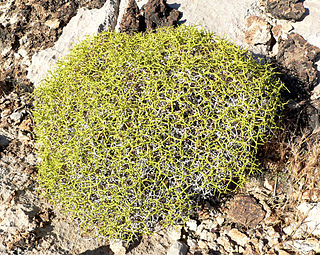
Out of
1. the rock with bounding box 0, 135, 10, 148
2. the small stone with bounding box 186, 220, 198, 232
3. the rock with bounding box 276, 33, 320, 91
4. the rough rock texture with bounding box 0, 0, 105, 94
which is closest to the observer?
the small stone with bounding box 186, 220, 198, 232

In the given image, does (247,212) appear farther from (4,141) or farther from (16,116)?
(16,116)

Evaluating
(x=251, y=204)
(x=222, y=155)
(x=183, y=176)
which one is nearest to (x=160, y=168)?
(x=183, y=176)

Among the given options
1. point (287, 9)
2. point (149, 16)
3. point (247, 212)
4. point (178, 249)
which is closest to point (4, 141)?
point (178, 249)

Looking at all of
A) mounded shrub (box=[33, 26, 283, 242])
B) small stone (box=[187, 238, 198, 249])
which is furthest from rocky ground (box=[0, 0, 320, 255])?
mounded shrub (box=[33, 26, 283, 242])

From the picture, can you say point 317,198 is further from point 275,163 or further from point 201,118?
point 201,118

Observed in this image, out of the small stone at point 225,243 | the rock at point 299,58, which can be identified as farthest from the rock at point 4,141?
the rock at point 299,58

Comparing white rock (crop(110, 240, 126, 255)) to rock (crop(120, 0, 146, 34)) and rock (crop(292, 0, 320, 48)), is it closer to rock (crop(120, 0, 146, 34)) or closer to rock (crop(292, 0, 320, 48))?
rock (crop(120, 0, 146, 34))

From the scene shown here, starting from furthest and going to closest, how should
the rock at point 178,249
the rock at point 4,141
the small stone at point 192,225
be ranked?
1. the rock at point 4,141
2. the small stone at point 192,225
3. the rock at point 178,249

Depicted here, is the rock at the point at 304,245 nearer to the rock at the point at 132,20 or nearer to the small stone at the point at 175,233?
the small stone at the point at 175,233
